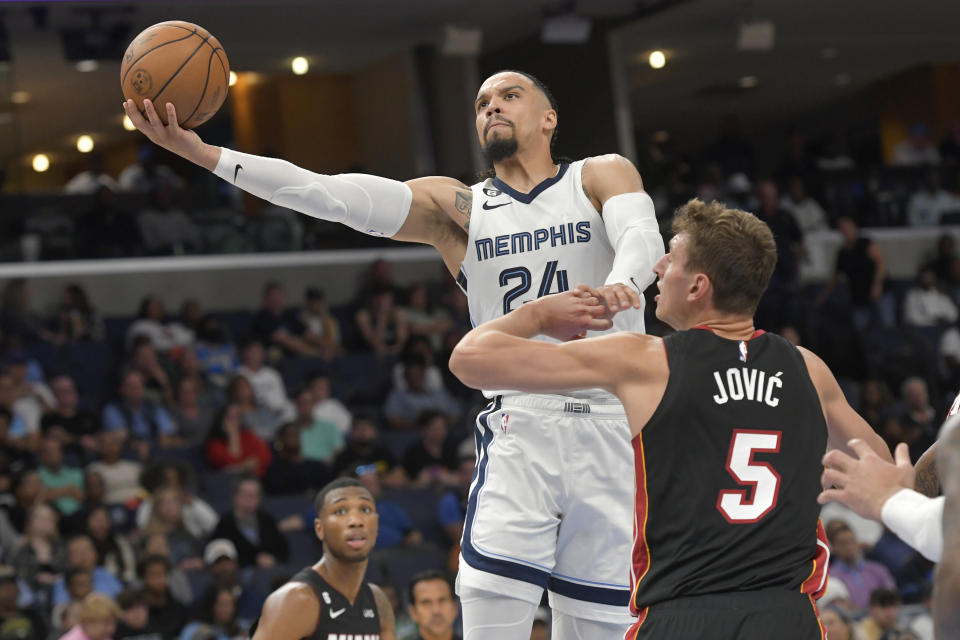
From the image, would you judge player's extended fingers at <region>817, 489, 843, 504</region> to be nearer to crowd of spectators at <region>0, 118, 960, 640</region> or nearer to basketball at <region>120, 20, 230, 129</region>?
basketball at <region>120, 20, 230, 129</region>

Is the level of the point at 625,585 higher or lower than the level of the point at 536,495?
lower

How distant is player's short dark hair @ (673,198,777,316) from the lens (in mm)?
3467

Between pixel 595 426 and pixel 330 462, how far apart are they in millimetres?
7272

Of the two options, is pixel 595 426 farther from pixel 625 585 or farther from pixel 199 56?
pixel 199 56

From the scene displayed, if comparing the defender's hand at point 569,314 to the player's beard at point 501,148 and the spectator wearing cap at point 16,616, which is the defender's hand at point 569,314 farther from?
the spectator wearing cap at point 16,616

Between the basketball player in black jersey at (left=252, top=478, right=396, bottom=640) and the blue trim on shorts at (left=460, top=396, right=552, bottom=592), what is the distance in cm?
142

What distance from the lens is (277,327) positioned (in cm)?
1347

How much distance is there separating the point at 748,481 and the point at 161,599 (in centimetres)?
647

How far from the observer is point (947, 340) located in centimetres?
1447

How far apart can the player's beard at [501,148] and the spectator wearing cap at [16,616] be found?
5475mm

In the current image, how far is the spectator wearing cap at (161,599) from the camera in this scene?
349 inches

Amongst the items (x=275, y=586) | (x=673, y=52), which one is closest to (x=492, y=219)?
(x=275, y=586)

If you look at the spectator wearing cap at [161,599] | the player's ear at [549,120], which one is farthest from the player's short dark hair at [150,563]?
the player's ear at [549,120]

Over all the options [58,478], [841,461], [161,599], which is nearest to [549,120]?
[841,461]
